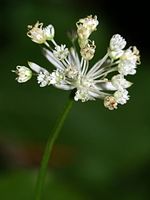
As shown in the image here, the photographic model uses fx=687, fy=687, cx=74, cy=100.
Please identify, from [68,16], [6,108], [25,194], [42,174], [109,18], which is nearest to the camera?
[42,174]

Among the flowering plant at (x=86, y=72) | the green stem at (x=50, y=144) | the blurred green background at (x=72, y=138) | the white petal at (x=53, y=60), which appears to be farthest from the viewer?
the blurred green background at (x=72, y=138)

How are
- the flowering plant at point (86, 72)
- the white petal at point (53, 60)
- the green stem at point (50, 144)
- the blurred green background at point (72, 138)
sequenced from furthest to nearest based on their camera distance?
the blurred green background at point (72, 138) < the white petal at point (53, 60) < the flowering plant at point (86, 72) < the green stem at point (50, 144)

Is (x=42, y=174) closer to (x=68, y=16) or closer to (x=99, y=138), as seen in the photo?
(x=99, y=138)

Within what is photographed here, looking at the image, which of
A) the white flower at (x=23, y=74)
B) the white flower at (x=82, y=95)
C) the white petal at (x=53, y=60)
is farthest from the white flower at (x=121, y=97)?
the white flower at (x=23, y=74)

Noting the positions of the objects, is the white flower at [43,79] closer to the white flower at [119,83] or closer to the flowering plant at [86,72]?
the flowering plant at [86,72]

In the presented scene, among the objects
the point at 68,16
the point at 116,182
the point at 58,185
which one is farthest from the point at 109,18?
the point at 58,185

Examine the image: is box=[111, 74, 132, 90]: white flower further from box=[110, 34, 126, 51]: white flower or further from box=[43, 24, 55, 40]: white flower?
box=[43, 24, 55, 40]: white flower

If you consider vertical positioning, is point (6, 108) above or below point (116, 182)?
above

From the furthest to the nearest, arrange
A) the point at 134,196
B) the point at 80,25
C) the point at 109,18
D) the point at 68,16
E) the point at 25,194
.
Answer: the point at 109,18, the point at 68,16, the point at 134,196, the point at 25,194, the point at 80,25
